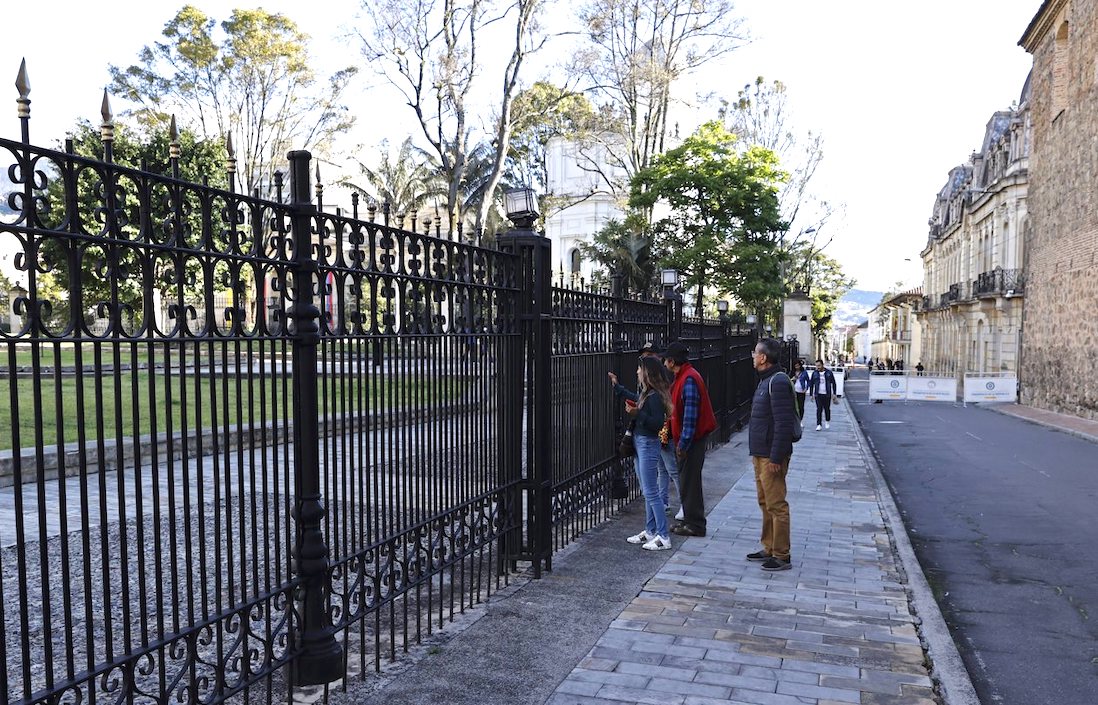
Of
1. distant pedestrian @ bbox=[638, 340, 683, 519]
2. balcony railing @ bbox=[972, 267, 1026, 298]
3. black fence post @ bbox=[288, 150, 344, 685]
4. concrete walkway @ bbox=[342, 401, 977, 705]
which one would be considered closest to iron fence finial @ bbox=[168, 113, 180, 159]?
black fence post @ bbox=[288, 150, 344, 685]

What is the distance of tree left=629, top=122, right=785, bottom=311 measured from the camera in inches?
1023

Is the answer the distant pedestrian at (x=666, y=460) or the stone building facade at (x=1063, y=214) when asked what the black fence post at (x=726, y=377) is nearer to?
the distant pedestrian at (x=666, y=460)

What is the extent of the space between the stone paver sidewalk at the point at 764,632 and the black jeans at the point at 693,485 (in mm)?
210

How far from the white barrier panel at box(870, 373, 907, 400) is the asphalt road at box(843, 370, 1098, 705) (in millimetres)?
12203

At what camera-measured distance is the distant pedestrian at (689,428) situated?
7.49 m

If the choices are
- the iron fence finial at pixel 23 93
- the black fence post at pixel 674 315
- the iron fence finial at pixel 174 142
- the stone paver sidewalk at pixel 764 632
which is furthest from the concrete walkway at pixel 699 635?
the black fence post at pixel 674 315

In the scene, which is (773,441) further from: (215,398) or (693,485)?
(215,398)

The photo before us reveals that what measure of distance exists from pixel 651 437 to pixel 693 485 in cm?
90

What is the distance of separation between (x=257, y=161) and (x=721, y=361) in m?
20.1

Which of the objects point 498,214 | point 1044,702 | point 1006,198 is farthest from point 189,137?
point 1006,198

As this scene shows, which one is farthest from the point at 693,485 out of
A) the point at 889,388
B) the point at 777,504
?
the point at 889,388

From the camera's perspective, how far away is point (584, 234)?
4847 cm

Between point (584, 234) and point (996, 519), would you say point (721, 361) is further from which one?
point (584, 234)

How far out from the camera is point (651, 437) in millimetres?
7309
